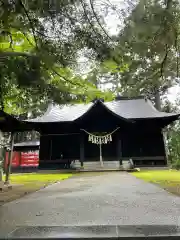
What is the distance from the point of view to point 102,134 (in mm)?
13898

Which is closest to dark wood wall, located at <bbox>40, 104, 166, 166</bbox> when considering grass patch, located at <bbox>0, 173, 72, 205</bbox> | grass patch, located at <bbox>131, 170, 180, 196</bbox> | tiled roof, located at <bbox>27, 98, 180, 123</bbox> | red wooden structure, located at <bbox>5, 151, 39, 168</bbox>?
tiled roof, located at <bbox>27, 98, 180, 123</bbox>

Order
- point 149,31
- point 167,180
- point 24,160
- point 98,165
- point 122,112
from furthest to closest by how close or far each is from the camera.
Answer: point 24,160 → point 122,112 → point 98,165 → point 167,180 → point 149,31

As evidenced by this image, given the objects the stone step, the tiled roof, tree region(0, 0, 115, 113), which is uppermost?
the tiled roof

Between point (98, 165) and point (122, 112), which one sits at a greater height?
point (122, 112)

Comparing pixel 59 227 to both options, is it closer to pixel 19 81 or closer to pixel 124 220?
pixel 124 220

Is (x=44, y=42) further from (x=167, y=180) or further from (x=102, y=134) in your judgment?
(x=102, y=134)

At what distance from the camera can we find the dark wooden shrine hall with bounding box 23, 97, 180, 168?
13844 millimetres

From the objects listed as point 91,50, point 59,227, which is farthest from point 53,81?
point 59,227

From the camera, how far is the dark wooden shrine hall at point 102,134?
45.4 ft

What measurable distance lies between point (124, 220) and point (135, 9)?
295cm

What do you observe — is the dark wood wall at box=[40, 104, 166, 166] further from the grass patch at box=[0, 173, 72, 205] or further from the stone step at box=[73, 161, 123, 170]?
the grass patch at box=[0, 173, 72, 205]

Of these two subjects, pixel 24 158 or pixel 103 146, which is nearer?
pixel 103 146

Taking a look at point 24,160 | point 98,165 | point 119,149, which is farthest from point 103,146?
point 24,160

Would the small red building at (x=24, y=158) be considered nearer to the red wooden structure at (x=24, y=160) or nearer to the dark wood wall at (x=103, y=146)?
the red wooden structure at (x=24, y=160)
